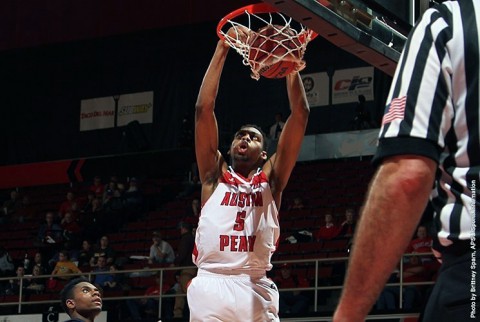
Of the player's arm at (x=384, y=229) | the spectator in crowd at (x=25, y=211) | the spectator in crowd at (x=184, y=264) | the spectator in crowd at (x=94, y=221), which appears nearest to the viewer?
the player's arm at (x=384, y=229)

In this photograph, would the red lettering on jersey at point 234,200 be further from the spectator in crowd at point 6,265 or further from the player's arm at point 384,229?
the spectator in crowd at point 6,265

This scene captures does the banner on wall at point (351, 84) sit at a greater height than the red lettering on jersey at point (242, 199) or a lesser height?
greater

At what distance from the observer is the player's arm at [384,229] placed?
6.79 ft

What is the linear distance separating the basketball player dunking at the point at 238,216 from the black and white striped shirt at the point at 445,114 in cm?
340

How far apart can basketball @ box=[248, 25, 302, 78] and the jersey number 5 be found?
905 mm

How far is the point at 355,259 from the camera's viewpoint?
6.82ft

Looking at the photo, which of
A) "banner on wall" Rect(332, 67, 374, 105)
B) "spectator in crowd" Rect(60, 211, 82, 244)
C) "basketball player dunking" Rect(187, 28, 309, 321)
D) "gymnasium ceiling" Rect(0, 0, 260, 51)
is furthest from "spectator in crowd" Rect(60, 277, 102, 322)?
"gymnasium ceiling" Rect(0, 0, 260, 51)

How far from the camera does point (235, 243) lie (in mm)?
5559

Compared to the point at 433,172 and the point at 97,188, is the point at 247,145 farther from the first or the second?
the point at 97,188

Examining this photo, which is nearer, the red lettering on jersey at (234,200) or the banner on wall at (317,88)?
the red lettering on jersey at (234,200)

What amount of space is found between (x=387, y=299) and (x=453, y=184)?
10.3 meters

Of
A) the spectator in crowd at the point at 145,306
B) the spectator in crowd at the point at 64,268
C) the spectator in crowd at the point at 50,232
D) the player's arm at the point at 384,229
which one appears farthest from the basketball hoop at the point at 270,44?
the spectator in crowd at the point at 50,232

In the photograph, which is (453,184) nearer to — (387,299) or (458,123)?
(458,123)

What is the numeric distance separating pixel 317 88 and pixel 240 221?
1616 cm
